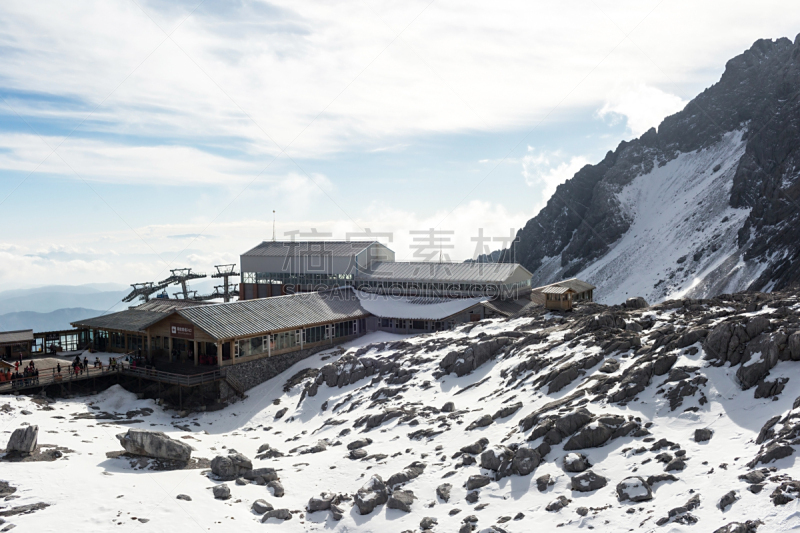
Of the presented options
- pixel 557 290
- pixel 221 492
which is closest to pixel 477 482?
pixel 221 492

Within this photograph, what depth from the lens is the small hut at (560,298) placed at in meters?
47.3

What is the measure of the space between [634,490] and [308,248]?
6391 cm

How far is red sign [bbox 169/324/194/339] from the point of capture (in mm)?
46719

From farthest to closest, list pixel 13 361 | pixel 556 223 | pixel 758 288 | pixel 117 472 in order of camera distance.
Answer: pixel 556 223, pixel 758 288, pixel 13 361, pixel 117 472

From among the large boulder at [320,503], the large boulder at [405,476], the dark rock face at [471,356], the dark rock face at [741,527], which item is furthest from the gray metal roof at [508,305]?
the dark rock face at [741,527]

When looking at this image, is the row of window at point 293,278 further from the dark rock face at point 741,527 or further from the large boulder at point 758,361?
the dark rock face at point 741,527

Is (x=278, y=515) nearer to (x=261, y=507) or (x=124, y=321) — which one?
A: (x=261, y=507)

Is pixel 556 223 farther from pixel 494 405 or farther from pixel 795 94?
pixel 494 405

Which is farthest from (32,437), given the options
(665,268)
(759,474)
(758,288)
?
(665,268)

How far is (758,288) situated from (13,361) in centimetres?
8919

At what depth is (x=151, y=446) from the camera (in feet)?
88.0

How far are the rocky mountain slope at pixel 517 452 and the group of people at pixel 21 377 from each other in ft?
12.8

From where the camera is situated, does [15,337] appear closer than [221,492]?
No

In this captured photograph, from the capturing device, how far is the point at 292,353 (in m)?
50.7
